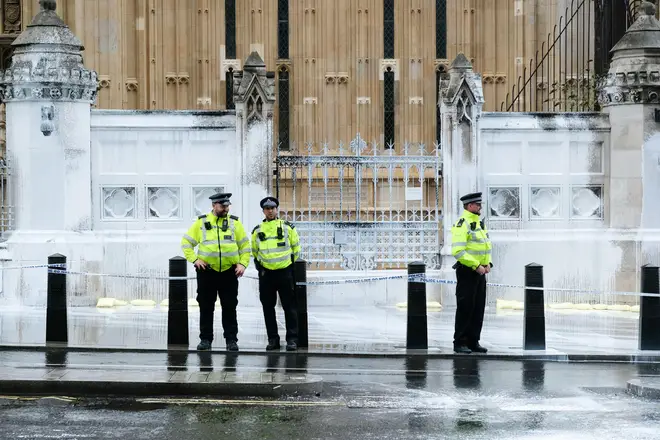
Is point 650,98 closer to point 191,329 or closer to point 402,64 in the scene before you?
point 191,329

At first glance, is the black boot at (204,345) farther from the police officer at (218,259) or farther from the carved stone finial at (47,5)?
the carved stone finial at (47,5)

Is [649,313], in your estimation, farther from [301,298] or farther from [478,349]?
[301,298]

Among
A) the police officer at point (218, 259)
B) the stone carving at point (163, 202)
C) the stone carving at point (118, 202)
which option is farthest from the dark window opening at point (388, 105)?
the police officer at point (218, 259)

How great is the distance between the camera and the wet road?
32.6ft

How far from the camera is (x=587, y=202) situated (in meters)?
19.9

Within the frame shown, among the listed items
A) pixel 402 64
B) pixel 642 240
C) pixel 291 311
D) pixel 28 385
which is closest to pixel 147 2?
pixel 402 64

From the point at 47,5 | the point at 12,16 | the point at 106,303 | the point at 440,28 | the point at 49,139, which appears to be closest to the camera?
the point at 106,303

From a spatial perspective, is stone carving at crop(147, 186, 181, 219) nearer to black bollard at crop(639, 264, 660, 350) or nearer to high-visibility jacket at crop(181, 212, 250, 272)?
high-visibility jacket at crop(181, 212, 250, 272)

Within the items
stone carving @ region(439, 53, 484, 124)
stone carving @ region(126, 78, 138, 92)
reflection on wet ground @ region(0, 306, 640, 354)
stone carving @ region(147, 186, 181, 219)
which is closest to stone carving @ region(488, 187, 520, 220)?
stone carving @ region(439, 53, 484, 124)

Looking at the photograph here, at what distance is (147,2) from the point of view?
108 ft

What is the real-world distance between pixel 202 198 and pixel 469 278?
5454 millimetres

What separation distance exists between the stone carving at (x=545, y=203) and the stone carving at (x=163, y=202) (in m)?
4.80

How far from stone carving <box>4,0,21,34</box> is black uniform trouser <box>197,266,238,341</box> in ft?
70.2

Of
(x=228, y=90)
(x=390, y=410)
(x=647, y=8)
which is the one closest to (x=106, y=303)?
(x=647, y=8)
